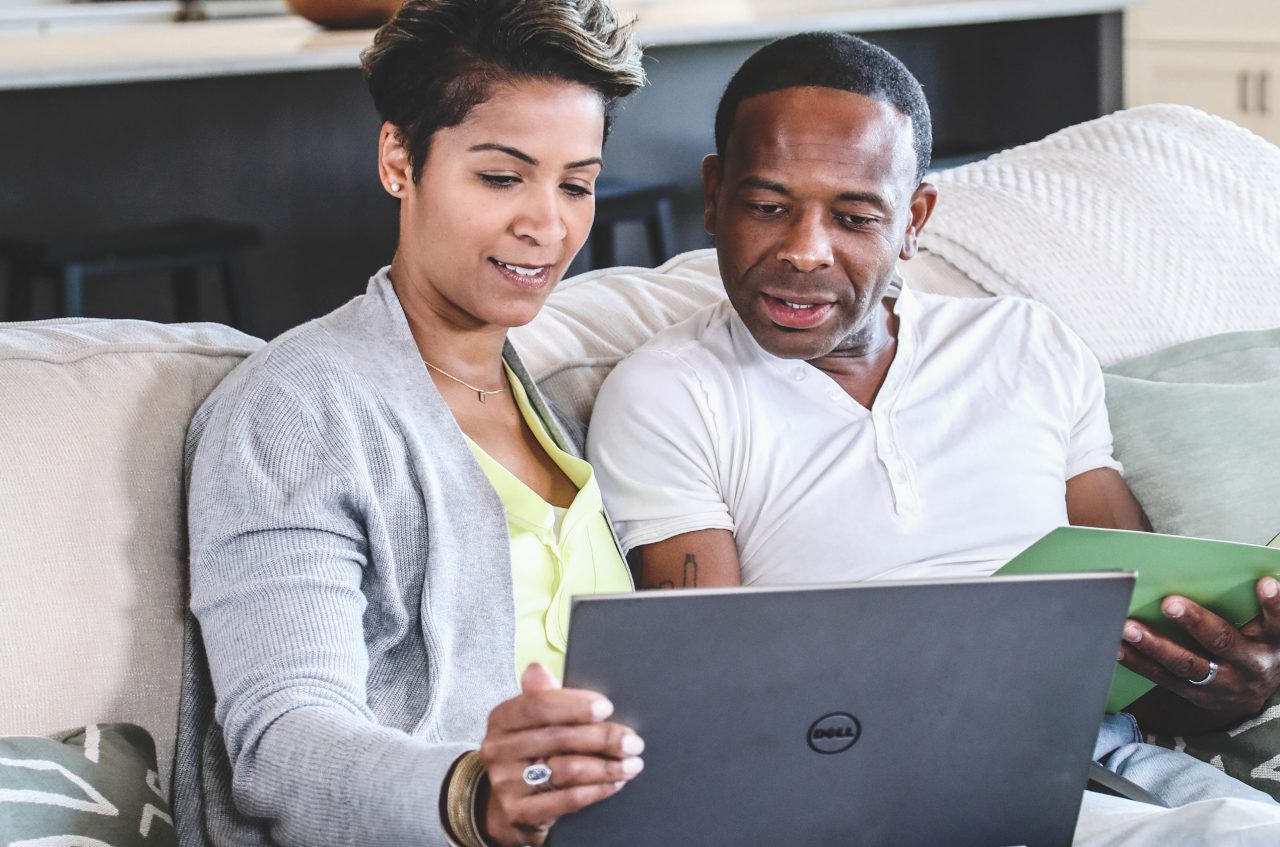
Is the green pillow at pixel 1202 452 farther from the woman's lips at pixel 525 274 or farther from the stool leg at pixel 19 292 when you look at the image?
the stool leg at pixel 19 292

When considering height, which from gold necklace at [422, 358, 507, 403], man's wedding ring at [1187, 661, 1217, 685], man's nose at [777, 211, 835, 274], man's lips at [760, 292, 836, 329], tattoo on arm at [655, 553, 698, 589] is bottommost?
man's wedding ring at [1187, 661, 1217, 685]

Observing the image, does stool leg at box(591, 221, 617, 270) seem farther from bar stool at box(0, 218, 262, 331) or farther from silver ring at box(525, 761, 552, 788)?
silver ring at box(525, 761, 552, 788)

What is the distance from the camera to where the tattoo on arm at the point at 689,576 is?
1.35 metres

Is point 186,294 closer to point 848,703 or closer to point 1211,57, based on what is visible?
point 848,703

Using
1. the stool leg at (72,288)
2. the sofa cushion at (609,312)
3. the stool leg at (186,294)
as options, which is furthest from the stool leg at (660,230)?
the sofa cushion at (609,312)

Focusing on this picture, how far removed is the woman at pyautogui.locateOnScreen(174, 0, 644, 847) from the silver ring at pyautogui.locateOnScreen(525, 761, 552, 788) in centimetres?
5

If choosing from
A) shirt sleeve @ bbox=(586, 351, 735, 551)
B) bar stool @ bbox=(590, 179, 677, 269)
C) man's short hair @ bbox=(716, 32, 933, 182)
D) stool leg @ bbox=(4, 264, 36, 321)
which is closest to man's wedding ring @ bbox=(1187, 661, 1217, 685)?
shirt sleeve @ bbox=(586, 351, 735, 551)

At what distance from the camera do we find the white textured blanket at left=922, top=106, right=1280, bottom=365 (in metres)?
1.83

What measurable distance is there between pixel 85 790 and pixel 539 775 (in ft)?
1.33

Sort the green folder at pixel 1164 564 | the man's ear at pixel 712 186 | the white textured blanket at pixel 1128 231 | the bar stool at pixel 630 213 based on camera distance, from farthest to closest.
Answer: the bar stool at pixel 630 213 → the white textured blanket at pixel 1128 231 → the man's ear at pixel 712 186 → the green folder at pixel 1164 564

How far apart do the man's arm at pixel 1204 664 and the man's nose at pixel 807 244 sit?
0.43 m

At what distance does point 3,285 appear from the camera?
9.57 feet

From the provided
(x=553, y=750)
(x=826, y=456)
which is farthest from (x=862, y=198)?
(x=553, y=750)

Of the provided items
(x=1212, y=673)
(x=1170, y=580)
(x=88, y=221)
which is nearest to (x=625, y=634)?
(x=1170, y=580)
